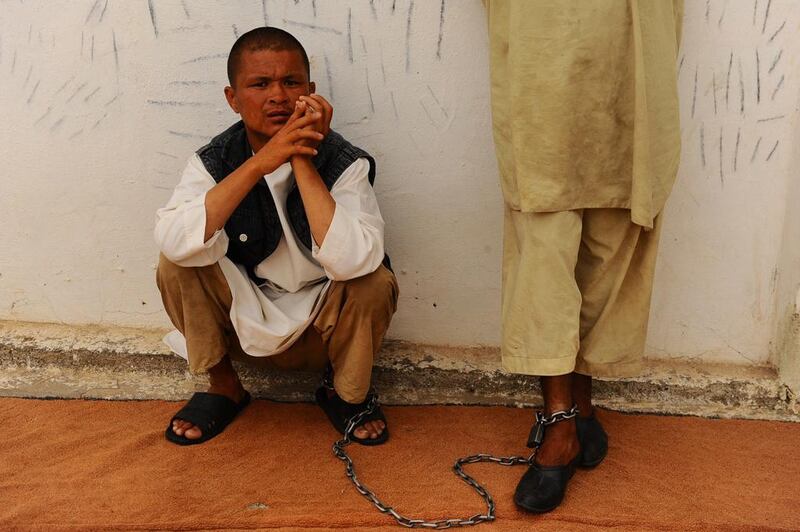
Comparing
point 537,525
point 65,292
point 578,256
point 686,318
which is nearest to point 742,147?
point 686,318

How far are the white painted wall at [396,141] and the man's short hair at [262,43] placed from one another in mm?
296

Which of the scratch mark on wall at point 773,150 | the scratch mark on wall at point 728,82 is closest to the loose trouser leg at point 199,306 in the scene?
the scratch mark on wall at point 728,82

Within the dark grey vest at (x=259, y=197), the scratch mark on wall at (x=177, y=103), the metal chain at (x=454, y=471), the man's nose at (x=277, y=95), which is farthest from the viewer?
the scratch mark on wall at (x=177, y=103)

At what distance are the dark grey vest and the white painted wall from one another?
339 mm

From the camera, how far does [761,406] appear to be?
309 centimetres

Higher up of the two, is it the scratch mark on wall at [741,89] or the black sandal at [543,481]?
the scratch mark on wall at [741,89]

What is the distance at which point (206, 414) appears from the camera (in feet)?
9.48

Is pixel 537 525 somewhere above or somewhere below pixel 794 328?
below

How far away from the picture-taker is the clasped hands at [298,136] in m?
2.54

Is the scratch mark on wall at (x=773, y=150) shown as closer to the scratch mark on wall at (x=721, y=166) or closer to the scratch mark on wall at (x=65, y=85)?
the scratch mark on wall at (x=721, y=166)

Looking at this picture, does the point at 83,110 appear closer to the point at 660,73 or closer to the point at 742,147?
the point at 660,73

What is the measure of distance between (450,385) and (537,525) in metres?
0.85

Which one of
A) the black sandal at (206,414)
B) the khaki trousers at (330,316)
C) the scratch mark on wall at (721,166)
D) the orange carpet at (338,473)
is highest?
the scratch mark on wall at (721,166)

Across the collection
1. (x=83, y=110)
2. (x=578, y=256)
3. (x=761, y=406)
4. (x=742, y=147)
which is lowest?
(x=761, y=406)
